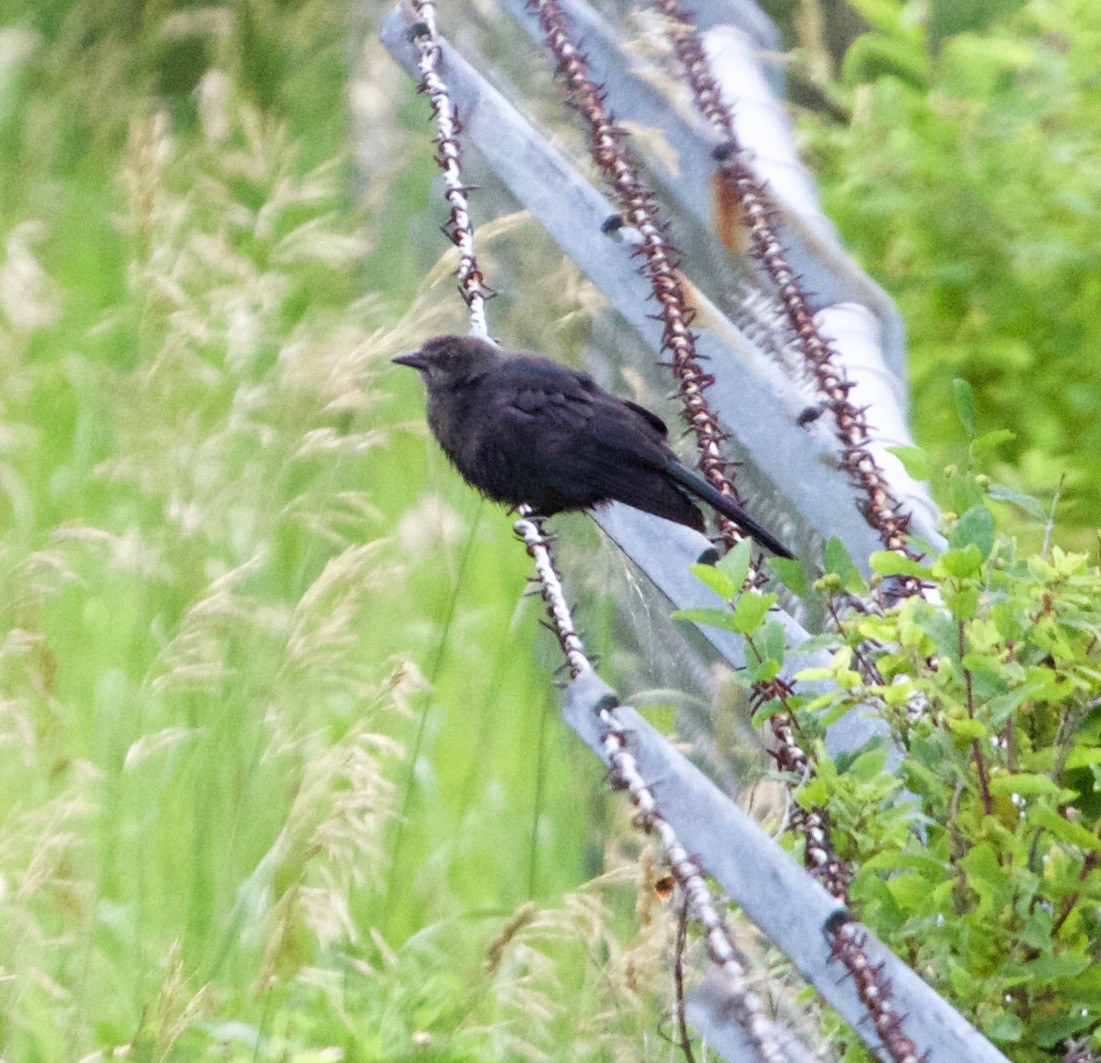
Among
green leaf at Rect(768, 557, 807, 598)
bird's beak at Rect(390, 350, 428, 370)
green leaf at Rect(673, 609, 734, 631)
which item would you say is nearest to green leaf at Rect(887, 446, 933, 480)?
green leaf at Rect(768, 557, 807, 598)

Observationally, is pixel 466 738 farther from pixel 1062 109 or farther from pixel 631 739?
pixel 1062 109

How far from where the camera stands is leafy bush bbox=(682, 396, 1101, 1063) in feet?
4.66

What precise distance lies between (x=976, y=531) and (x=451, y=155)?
1.36 meters

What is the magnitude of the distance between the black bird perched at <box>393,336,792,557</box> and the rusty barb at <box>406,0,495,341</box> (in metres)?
0.23

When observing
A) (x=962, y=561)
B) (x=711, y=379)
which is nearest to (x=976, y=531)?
(x=962, y=561)

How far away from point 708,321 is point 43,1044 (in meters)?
1.43

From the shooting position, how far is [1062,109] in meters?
3.70

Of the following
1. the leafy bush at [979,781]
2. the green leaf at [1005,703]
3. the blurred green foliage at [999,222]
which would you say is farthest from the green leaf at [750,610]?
the blurred green foliage at [999,222]

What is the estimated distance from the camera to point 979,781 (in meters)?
1.46

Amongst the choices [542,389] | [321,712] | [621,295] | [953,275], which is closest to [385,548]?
[321,712]

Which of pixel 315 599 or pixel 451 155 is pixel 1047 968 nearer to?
pixel 315 599

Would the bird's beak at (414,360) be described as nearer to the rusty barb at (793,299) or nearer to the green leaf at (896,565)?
the rusty barb at (793,299)

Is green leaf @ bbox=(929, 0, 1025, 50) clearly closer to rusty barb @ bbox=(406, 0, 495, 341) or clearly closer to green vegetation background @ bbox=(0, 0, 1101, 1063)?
green vegetation background @ bbox=(0, 0, 1101, 1063)

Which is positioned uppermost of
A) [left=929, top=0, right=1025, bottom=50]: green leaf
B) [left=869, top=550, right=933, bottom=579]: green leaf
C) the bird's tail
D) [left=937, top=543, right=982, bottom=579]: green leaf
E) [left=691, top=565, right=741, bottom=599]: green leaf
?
[left=937, top=543, right=982, bottom=579]: green leaf
